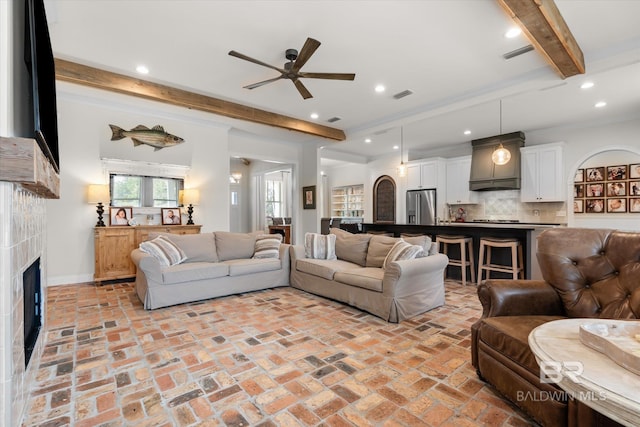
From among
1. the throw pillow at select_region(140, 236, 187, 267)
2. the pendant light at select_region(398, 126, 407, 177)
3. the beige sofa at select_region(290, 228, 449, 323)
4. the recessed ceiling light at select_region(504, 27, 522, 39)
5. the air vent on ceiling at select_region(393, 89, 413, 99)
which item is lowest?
the beige sofa at select_region(290, 228, 449, 323)

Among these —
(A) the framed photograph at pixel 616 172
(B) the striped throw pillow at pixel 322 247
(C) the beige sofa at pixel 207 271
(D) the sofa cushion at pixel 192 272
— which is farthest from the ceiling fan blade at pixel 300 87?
(A) the framed photograph at pixel 616 172

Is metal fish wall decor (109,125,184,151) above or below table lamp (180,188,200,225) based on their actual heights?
above

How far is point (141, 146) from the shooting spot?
17.2 ft

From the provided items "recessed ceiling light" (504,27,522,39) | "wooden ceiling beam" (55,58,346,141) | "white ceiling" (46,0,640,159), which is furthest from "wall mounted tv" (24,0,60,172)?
"recessed ceiling light" (504,27,522,39)

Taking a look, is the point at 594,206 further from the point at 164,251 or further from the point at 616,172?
the point at 164,251

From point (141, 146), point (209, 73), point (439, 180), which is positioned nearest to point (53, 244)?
point (141, 146)

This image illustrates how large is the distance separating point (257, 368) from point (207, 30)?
3095 millimetres

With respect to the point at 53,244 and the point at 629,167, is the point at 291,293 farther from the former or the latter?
the point at 629,167

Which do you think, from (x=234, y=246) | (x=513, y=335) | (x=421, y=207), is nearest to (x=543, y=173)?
(x=421, y=207)

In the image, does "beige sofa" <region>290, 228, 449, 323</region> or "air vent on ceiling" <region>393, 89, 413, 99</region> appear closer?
"beige sofa" <region>290, 228, 449, 323</region>

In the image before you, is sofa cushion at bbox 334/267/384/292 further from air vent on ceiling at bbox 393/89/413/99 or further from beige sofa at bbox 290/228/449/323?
air vent on ceiling at bbox 393/89/413/99

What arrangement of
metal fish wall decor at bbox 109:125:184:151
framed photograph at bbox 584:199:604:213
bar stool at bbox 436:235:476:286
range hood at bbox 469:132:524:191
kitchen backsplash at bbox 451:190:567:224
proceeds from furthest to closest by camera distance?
1. range hood at bbox 469:132:524:191
2. kitchen backsplash at bbox 451:190:567:224
3. framed photograph at bbox 584:199:604:213
4. metal fish wall decor at bbox 109:125:184:151
5. bar stool at bbox 436:235:476:286

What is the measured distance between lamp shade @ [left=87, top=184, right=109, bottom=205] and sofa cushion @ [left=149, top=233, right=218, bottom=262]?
48.7 inches

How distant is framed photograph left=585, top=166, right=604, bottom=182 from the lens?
18.5 feet
